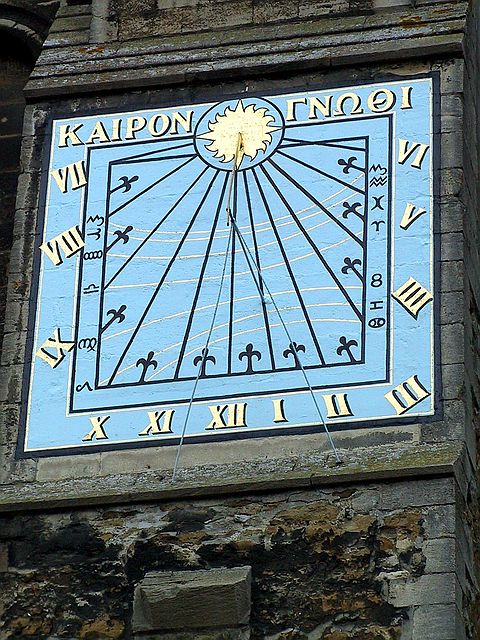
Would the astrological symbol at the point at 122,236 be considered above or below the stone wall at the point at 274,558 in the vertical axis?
above

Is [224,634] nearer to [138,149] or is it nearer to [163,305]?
[163,305]

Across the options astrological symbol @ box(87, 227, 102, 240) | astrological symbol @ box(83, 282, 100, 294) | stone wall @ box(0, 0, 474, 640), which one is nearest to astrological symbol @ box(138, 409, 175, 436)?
stone wall @ box(0, 0, 474, 640)

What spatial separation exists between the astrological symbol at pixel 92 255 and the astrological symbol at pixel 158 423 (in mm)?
964

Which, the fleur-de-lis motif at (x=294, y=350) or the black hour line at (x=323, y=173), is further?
the black hour line at (x=323, y=173)

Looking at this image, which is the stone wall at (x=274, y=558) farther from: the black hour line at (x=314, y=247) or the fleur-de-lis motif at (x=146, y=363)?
the black hour line at (x=314, y=247)

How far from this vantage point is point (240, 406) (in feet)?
36.6

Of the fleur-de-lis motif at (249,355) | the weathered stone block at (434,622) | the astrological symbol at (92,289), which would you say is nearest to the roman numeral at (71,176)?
the astrological symbol at (92,289)

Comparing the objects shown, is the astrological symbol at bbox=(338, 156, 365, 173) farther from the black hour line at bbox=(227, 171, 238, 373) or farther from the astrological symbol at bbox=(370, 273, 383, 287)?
the astrological symbol at bbox=(370, 273, 383, 287)

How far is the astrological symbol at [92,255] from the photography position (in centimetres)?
1181

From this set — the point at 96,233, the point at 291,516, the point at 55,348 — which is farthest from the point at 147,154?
the point at 291,516

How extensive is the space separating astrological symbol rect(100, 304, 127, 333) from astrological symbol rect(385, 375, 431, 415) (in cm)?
134

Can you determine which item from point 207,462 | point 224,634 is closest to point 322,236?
point 207,462

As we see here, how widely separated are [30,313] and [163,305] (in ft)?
2.13

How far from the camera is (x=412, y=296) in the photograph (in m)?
11.3
